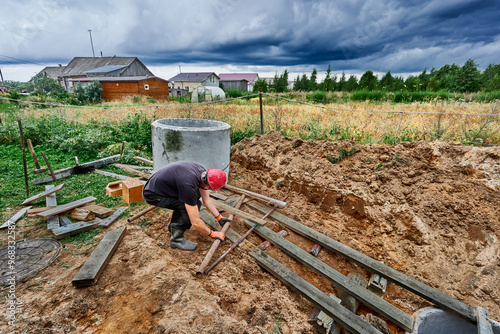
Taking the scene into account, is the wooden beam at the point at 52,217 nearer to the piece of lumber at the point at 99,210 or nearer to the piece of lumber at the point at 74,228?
the piece of lumber at the point at 74,228

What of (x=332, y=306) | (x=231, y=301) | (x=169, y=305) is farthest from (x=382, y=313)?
(x=169, y=305)

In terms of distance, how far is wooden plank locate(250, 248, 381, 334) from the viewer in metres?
2.29

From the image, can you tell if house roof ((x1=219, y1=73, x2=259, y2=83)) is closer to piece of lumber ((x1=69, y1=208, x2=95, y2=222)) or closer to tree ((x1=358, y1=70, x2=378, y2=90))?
tree ((x1=358, y1=70, x2=378, y2=90))

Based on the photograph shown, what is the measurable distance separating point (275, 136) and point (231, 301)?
445 centimetres

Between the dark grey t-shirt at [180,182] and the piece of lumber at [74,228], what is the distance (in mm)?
1147

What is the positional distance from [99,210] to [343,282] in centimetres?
385

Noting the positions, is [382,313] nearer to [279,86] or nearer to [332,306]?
[332,306]

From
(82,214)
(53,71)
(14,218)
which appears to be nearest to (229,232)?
(82,214)

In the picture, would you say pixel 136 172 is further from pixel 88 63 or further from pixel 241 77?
pixel 241 77

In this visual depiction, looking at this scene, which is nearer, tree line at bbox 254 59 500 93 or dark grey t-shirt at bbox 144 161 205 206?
dark grey t-shirt at bbox 144 161 205 206

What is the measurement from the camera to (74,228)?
329 cm

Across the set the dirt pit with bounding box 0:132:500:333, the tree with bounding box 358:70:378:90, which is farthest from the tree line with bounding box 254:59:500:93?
the dirt pit with bounding box 0:132:500:333

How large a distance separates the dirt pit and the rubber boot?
13 centimetres

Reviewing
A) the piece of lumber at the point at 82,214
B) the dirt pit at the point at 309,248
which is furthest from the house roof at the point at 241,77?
the piece of lumber at the point at 82,214
